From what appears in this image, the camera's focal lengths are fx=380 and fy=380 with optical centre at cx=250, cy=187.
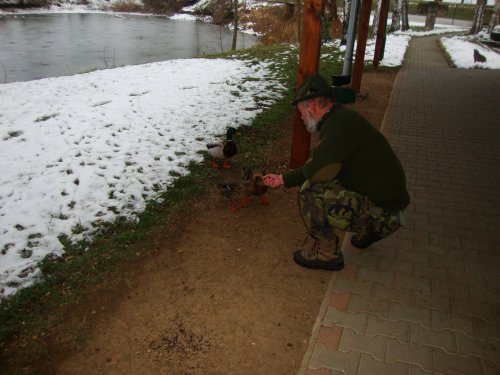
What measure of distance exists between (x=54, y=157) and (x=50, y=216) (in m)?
1.56

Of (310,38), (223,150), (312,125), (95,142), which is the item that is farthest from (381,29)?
(312,125)

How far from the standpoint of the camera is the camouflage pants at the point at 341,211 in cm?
315

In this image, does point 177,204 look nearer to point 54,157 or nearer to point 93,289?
point 93,289

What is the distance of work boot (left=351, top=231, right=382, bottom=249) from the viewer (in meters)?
3.50

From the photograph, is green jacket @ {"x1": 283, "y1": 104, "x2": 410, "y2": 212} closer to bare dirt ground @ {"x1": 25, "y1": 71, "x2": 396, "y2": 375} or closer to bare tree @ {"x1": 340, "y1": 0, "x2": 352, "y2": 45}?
bare dirt ground @ {"x1": 25, "y1": 71, "x2": 396, "y2": 375}

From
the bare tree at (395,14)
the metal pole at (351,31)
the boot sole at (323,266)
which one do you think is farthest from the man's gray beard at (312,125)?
the bare tree at (395,14)

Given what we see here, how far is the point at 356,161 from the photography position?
9.70 ft

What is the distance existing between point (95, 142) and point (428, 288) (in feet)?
16.8

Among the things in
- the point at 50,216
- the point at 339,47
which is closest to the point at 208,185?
the point at 50,216

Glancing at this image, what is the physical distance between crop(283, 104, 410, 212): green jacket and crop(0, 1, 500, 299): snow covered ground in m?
2.58

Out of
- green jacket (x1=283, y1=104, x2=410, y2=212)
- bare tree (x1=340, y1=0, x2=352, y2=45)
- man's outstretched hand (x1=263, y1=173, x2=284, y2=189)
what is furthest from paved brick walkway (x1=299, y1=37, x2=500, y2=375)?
bare tree (x1=340, y1=0, x2=352, y2=45)

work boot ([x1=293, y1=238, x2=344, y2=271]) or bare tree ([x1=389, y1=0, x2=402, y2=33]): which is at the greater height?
bare tree ([x1=389, y1=0, x2=402, y2=33])

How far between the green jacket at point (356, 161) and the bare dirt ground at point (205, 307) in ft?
3.17

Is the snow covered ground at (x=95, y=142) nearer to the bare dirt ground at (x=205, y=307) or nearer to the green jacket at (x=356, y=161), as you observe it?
the bare dirt ground at (x=205, y=307)
